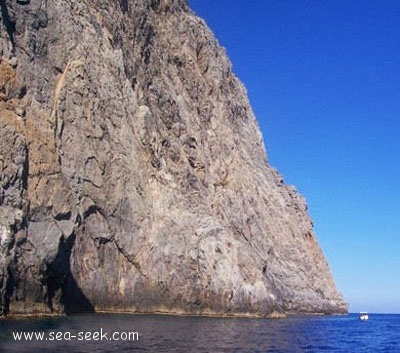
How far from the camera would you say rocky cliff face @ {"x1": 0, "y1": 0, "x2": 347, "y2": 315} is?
44.4m

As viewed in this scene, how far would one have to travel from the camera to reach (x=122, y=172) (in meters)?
56.3

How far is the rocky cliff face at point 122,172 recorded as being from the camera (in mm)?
44375

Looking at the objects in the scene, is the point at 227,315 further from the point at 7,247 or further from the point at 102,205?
the point at 7,247

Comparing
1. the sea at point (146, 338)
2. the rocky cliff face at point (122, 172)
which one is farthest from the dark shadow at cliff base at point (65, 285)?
the sea at point (146, 338)

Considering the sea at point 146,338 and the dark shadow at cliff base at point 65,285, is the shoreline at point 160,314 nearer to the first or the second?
the dark shadow at cliff base at point 65,285

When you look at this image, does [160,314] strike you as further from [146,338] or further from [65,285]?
[146,338]

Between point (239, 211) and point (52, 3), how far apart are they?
114 ft

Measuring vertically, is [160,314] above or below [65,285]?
below

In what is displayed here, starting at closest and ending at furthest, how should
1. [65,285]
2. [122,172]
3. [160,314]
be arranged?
[65,285]
[160,314]
[122,172]

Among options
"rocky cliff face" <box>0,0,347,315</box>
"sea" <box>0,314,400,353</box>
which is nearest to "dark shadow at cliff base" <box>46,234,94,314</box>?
"rocky cliff face" <box>0,0,347,315</box>

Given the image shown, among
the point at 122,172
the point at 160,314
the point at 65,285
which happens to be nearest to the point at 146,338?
the point at 65,285

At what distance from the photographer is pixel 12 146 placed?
140 ft

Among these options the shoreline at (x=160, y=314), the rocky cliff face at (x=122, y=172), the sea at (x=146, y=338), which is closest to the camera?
the sea at (x=146, y=338)

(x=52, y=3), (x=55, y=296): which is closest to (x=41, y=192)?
(x=55, y=296)
